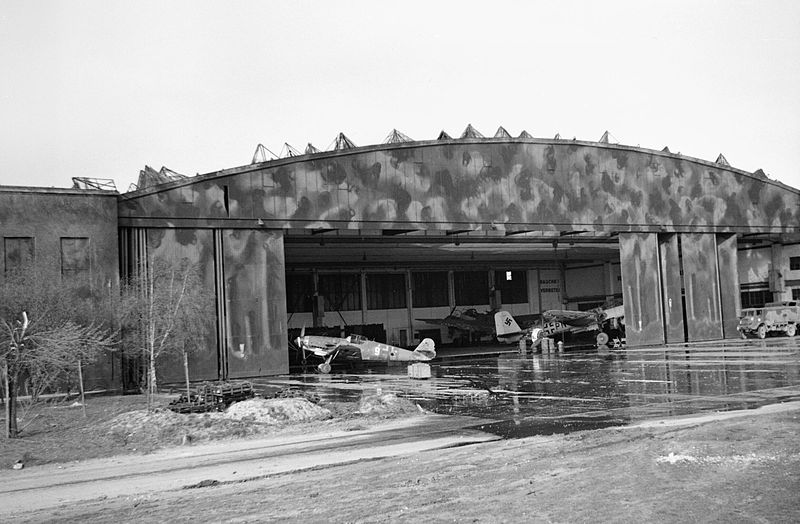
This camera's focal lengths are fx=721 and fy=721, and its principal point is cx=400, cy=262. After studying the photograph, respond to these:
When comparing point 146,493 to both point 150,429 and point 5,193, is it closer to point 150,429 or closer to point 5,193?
point 150,429

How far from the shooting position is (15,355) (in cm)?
1592

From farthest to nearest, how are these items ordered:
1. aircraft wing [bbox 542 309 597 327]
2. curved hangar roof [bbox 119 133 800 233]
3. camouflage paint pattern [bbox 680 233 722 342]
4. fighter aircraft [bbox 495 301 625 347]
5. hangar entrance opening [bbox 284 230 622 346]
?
aircraft wing [bbox 542 309 597 327] < hangar entrance opening [bbox 284 230 622 346] < fighter aircraft [bbox 495 301 625 347] < camouflage paint pattern [bbox 680 233 722 342] < curved hangar roof [bbox 119 133 800 233]

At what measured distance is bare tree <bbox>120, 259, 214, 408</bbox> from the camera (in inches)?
1000

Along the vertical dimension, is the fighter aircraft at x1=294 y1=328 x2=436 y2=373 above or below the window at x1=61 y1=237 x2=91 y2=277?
below

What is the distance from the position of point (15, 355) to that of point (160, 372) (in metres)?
13.1

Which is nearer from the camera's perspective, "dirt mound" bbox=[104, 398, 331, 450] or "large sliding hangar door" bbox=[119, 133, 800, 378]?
"dirt mound" bbox=[104, 398, 331, 450]

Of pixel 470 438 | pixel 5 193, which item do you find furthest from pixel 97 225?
pixel 470 438

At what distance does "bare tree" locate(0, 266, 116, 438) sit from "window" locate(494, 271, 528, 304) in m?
38.9

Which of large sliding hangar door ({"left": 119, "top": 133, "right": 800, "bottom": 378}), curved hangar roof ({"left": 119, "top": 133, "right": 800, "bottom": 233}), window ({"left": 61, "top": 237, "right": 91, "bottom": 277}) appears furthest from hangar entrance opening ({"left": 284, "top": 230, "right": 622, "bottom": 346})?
window ({"left": 61, "top": 237, "right": 91, "bottom": 277})

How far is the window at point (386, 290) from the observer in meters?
54.4

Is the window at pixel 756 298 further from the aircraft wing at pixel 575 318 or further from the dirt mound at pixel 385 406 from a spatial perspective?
the dirt mound at pixel 385 406

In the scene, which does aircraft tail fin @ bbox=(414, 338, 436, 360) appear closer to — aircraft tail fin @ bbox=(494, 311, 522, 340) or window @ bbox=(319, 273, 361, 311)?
aircraft tail fin @ bbox=(494, 311, 522, 340)

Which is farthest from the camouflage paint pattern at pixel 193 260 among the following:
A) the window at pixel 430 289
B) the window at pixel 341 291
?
the window at pixel 430 289

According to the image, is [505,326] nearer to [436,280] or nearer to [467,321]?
[467,321]
